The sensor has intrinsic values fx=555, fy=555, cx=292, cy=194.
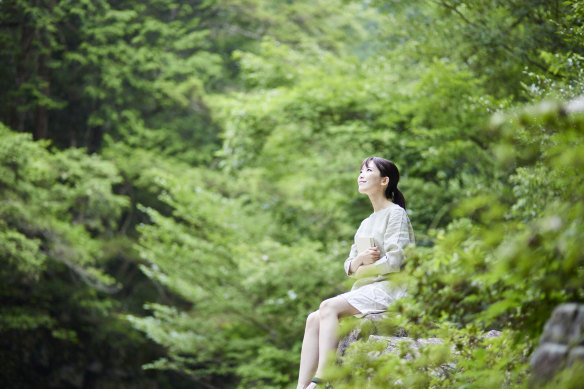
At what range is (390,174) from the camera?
3541mm

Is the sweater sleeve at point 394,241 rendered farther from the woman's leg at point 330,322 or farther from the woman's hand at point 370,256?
the woman's leg at point 330,322

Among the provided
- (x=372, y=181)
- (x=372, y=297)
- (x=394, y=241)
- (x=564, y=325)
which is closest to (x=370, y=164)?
(x=372, y=181)

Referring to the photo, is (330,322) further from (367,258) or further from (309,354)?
(367,258)

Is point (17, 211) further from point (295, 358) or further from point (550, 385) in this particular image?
point (550, 385)

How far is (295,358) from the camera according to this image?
7051mm

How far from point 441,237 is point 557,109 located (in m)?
0.53

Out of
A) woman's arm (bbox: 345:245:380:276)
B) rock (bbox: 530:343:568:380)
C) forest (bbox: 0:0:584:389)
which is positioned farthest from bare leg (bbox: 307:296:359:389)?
rock (bbox: 530:343:568:380)

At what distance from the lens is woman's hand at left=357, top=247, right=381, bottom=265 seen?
322 centimetres

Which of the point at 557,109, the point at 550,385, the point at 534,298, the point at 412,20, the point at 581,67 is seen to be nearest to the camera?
the point at 550,385

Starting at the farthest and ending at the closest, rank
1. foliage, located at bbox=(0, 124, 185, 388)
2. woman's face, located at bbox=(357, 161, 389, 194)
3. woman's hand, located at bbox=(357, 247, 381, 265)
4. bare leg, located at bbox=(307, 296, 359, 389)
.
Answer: foliage, located at bbox=(0, 124, 185, 388)
woman's face, located at bbox=(357, 161, 389, 194)
woman's hand, located at bbox=(357, 247, 381, 265)
bare leg, located at bbox=(307, 296, 359, 389)

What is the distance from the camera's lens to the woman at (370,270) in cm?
305

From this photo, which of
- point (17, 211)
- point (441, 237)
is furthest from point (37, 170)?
point (441, 237)

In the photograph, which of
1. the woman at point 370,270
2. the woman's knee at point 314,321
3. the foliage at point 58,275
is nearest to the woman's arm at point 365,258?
the woman at point 370,270

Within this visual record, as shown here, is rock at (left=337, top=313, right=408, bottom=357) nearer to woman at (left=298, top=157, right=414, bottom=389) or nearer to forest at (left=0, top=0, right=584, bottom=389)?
woman at (left=298, top=157, right=414, bottom=389)
